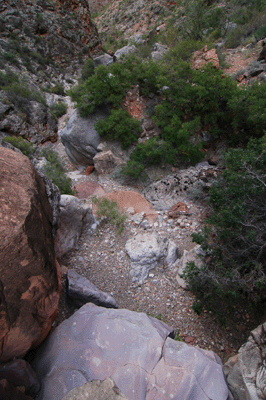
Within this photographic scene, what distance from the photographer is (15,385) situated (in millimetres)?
1922

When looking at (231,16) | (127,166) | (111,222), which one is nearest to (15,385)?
(111,222)

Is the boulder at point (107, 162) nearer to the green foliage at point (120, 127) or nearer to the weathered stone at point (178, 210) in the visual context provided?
the green foliage at point (120, 127)

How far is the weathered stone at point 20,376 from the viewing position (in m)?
1.95

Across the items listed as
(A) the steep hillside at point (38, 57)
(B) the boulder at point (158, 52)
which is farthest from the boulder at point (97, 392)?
(B) the boulder at point (158, 52)

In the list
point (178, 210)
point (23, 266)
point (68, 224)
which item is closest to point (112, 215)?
point (68, 224)

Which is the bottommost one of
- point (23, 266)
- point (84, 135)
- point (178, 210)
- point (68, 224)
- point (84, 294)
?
point (178, 210)

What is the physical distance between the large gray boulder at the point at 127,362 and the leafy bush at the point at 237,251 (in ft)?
3.49

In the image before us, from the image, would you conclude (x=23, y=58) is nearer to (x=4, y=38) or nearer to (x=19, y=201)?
(x=4, y=38)

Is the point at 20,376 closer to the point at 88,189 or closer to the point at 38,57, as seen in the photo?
the point at 88,189

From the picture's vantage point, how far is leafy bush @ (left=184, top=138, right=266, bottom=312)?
3.23 metres

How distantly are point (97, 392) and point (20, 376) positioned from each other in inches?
55.1

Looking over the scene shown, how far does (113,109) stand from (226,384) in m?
8.08

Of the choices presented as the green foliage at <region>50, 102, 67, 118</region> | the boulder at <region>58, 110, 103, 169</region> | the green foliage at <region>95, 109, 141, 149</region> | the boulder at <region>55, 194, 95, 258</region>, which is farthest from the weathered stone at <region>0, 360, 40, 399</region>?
the green foliage at <region>50, 102, 67, 118</region>

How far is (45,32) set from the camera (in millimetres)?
16344
